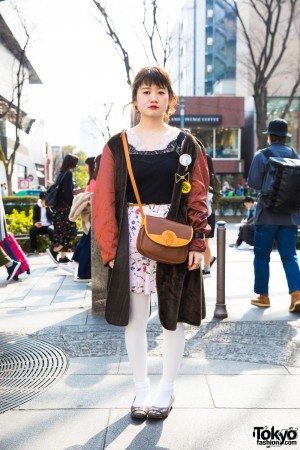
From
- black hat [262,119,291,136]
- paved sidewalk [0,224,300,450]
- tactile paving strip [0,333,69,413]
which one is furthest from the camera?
black hat [262,119,291,136]

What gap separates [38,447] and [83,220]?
427 cm

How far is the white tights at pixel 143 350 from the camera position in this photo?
2.62m

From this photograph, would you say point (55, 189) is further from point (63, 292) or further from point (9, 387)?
point (9, 387)

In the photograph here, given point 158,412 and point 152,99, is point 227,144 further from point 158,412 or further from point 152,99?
point 158,412

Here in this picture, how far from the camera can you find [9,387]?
122 inches

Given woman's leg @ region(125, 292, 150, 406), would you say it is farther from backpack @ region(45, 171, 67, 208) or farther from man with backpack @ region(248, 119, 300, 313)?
backpack @ region(45, 171, 67, 208)

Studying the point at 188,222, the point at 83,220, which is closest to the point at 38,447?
the point at 188,222

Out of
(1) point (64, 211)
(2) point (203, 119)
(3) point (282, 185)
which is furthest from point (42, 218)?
(2) point (203, 119)

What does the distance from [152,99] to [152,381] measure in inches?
68.0

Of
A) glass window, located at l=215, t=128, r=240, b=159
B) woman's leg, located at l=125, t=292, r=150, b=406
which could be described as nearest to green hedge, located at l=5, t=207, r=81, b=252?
woman's leg, located at l=125, t=292, r=150, b=406

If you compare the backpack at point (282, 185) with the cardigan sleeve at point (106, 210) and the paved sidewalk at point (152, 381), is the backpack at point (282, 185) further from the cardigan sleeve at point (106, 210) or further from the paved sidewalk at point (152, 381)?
the cardigan sleeve at point (106, 210)

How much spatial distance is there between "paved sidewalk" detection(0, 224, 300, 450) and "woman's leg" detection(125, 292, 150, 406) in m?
0.14

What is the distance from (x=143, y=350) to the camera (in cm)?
270

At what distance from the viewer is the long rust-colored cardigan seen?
2.53 metres
